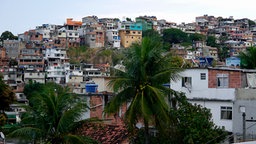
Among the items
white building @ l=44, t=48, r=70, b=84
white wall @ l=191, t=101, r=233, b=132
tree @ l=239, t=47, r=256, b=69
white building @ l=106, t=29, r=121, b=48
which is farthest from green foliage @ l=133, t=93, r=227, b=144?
white building @ l=106, t=29, r=121, b=48

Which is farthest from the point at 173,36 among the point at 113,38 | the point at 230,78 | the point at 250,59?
the point at 230,78

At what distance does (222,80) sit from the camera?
20.2 metres

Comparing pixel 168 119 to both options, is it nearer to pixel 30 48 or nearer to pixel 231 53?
pixel 30 48

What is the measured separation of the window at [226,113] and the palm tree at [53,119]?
742 centimetres

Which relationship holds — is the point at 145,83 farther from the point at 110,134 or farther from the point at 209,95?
the point at 110,134

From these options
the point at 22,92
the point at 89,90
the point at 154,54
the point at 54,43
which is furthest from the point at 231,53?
the point at 154,54

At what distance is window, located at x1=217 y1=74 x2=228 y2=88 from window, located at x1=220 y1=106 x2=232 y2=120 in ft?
3.09

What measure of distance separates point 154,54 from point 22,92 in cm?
6009

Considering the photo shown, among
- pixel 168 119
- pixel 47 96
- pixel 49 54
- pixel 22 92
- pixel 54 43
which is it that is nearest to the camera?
pixel 47 96

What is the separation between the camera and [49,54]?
97.6 m

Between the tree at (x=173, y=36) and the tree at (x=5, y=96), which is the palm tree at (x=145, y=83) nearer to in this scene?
the tree at (x=5, y=96)

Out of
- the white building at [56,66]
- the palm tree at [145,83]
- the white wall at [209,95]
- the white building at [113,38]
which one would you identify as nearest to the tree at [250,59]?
the white wall at [209,95]

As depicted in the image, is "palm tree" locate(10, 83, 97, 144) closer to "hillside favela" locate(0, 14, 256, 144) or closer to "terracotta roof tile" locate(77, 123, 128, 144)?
"hillside favela" locate(0, 14, 256, 144)

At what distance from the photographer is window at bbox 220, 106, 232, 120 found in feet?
64.5
